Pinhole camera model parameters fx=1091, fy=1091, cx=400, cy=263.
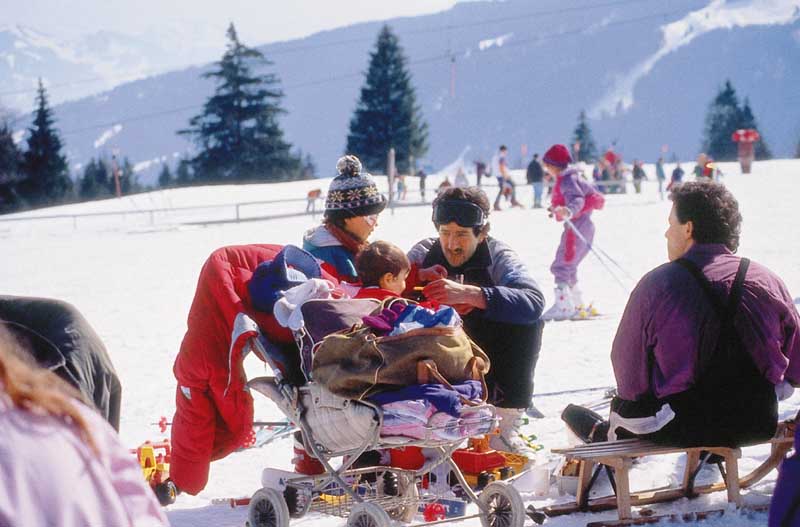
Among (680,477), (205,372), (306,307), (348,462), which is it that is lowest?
(680,477)

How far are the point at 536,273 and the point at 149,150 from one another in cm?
18452

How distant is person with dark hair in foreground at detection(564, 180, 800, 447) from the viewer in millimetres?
3941

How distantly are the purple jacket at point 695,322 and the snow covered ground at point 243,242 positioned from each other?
23.0 inches

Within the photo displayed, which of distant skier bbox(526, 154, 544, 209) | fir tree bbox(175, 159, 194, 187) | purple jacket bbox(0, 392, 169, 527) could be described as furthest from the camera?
fir tree bbox(175, 159, 194, 187)

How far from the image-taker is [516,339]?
15.7ft

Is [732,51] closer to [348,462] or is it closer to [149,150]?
[149,150]

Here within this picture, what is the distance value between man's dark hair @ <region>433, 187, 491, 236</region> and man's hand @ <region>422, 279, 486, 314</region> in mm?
482

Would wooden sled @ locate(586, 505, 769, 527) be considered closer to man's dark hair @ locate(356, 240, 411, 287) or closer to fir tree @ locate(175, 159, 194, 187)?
man's dark hair @ locate(356, 240, 411, 287)

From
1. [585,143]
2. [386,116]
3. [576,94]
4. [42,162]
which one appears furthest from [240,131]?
[576,94]

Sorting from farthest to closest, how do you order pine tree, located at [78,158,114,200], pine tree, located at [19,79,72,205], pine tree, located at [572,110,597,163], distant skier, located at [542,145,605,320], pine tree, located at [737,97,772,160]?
pine tree, located at [572,110,597,163], pine tree, located at [737,97,772,160], pine tree, located at [78,158,114,200], pine tree, located at [19,79,72,205], distant skier, located at [542,145,605,320]

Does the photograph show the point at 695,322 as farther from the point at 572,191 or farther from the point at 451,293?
the point at 572,191

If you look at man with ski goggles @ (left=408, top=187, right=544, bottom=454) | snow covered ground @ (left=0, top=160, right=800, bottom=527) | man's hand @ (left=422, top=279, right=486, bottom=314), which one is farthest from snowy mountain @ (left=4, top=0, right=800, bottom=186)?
man's hand @ (left=422, top=279, right=486, bottom=314)

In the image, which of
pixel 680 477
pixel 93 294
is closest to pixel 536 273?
pixel 93 294

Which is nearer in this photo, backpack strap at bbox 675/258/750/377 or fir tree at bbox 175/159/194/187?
backpack strap at bbox 675/258/750/377
